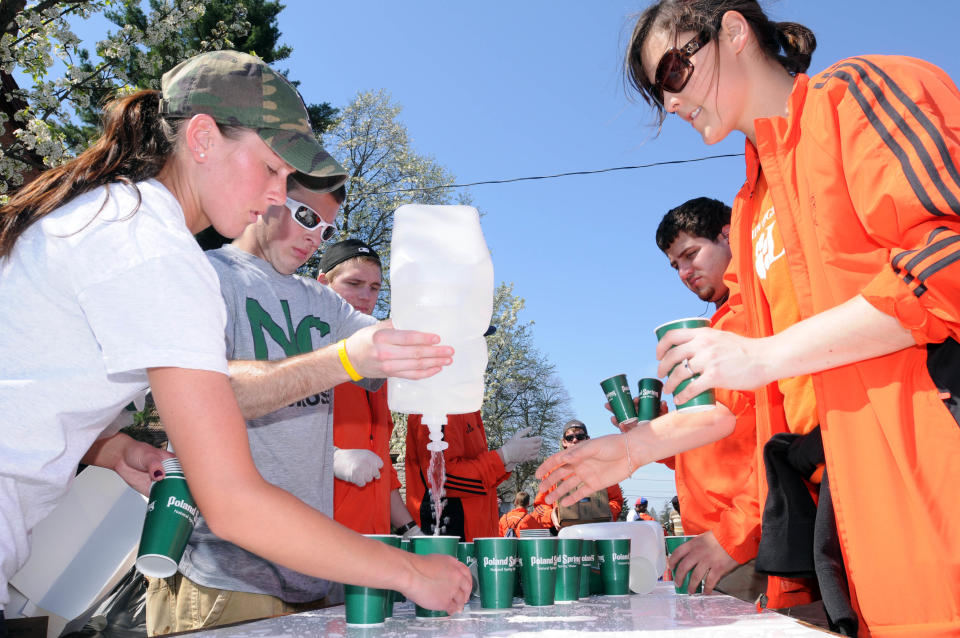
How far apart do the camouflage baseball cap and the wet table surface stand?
3.75 ft

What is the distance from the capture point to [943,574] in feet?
4.42

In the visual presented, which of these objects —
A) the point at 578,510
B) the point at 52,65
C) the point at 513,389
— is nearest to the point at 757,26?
the point at 578,510

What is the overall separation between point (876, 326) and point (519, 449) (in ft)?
16.7

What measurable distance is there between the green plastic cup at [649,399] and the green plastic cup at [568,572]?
0.82 metres

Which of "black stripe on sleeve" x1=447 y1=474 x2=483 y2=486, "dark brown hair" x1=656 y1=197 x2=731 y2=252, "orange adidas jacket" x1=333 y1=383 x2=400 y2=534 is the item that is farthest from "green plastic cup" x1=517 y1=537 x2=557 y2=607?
"black stripe on sleeve" x1=447 y1=474 x2=483 y2=486

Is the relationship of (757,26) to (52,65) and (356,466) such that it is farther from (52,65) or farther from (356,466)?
(52,65)

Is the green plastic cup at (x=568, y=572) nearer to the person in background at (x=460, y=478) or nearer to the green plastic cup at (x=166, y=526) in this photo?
the green plastic cup at (x=166, y=526)

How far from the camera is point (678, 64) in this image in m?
2.21

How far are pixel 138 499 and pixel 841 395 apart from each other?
3577 mm

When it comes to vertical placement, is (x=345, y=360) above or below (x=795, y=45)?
below

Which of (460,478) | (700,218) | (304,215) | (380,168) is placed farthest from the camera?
(380,168)

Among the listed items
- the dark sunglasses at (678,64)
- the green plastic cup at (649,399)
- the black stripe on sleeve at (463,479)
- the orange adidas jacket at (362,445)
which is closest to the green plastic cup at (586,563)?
the green plastic cup at (649,399)

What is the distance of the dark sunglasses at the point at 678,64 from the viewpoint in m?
2.18

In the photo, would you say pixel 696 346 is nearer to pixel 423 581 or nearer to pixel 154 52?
pixel 423 581
